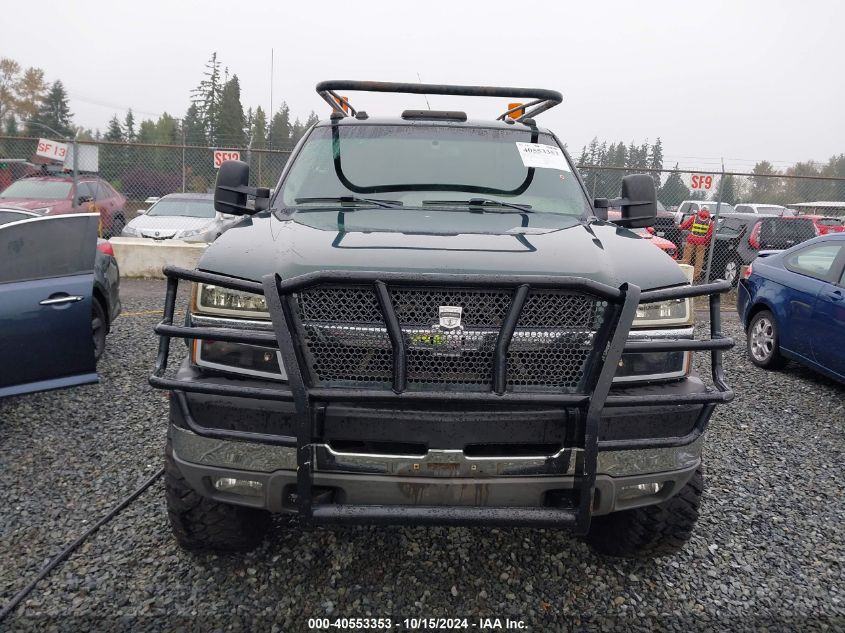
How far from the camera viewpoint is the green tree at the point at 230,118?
26344mm

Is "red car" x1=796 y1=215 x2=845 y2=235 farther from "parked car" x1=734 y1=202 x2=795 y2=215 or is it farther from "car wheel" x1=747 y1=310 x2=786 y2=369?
"car wheel" x1=747 y1=310 x2=786 y2=369

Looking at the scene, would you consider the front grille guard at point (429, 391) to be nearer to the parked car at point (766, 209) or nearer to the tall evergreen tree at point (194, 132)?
the parked car at point (766, 209)

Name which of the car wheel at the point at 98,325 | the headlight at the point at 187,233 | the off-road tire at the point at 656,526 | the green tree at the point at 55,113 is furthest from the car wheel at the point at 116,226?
the green tree at the point at 55,113

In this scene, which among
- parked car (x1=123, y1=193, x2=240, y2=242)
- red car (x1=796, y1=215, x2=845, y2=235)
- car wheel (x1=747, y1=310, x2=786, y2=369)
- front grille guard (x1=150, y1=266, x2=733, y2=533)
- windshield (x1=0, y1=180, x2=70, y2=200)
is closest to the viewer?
front grille guard (x1=150, y1=266, x2=733, y2=533)

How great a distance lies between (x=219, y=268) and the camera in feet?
7.84

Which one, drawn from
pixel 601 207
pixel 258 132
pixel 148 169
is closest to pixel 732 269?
pixel 601 207

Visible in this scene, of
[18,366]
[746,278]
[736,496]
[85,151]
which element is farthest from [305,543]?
[85,151]

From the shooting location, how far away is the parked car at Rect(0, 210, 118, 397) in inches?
155

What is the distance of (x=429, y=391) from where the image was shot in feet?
7.20

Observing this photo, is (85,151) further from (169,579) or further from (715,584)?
(715,584)

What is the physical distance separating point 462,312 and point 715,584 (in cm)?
185

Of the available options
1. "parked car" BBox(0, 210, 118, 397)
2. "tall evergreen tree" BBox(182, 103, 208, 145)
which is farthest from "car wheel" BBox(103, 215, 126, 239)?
"parked car" BBox(0, 210, 118, 397)

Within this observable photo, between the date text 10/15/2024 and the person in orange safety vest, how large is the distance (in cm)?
1135

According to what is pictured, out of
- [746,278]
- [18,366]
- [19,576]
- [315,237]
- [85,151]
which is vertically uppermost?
[85,151]
